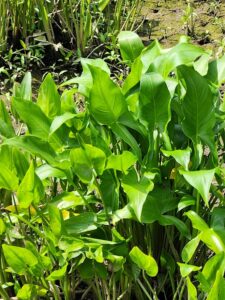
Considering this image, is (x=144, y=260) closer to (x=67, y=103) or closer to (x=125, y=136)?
(x=125, y=136)

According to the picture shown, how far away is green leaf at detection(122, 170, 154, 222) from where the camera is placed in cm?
141

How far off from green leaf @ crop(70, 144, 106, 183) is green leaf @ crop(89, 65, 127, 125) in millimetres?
95

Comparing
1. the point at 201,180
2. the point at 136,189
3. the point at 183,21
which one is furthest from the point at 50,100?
the point at 183,21

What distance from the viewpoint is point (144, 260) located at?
145 cm

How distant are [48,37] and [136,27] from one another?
0.67m

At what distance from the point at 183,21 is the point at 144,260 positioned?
8.21 feet

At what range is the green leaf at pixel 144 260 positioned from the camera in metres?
1.43

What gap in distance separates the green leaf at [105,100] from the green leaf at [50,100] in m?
0.20

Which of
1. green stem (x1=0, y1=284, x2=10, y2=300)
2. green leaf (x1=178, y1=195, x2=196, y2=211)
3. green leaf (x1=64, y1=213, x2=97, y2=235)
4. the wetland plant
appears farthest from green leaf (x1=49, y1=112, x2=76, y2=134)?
green stem (x1=0, y1=284, x2=10, y2=300)

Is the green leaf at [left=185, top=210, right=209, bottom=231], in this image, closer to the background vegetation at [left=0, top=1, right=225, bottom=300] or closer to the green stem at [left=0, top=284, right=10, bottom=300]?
the background vegetation at [left=0, top=1, right=225, bottom=300]

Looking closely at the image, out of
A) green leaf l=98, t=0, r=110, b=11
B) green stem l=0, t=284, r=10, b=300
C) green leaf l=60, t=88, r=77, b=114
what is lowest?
green stem l=0, t=284, r=10, b=300

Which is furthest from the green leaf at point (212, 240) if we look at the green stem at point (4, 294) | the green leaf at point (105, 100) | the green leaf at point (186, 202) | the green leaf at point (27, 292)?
the green stem at point (4, 294)

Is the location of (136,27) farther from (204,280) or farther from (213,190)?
(204,280)

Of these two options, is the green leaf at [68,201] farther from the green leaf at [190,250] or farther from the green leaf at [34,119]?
the green leaf at [190,250]
